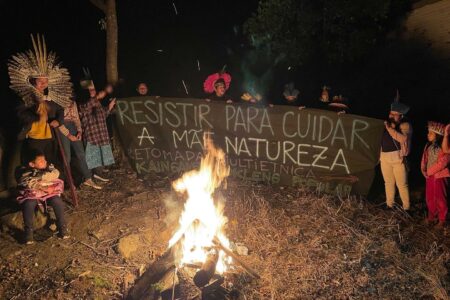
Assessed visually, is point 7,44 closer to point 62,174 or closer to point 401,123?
point 62,174

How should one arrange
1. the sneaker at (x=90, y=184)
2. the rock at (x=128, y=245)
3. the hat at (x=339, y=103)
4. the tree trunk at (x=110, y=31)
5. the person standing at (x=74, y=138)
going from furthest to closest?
the tree trunk at (x=110, y=31), the sneaker at (x=90, y=184), the hat at (x=339, y=103), the person standing at (x=74, y=138), the rock at (x=128, y=245)

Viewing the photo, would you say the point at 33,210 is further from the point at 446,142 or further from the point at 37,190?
the point at 446,142

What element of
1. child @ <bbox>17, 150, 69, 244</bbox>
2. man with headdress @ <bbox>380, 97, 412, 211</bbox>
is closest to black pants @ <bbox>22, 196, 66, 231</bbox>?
child @ <bbox>17, 150, 69, 244</bbox>

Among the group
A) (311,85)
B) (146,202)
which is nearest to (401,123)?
(146,202)

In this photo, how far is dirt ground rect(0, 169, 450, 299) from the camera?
15.8 ft

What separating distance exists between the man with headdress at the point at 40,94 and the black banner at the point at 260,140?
4.48 feet

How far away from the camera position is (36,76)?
19.8 feet

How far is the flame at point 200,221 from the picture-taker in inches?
206

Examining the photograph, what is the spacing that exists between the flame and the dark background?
386cm

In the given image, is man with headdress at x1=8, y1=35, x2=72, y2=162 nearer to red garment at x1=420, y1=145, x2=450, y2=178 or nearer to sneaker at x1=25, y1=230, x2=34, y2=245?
sneaker at x1=25, y1=230, x2=34, y2=245

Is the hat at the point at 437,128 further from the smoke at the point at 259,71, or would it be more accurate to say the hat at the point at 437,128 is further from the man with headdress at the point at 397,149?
the smoke at the point at 259,71

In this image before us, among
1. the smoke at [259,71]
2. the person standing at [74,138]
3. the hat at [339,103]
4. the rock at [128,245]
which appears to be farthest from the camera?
the smoke at [259,71]

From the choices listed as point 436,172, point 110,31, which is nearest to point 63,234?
point 110,31

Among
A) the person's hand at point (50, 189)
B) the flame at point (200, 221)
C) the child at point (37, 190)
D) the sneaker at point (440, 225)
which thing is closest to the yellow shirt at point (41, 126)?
the child at point (37, 190)
